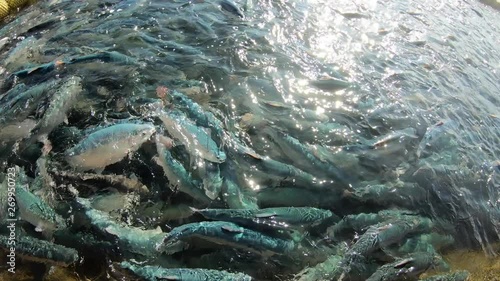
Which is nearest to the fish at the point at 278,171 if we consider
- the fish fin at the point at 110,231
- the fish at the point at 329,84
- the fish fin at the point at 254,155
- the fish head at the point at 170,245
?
the fish fin at the point at 254,155

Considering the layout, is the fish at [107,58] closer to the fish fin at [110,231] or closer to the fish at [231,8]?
the fish at [231,8]

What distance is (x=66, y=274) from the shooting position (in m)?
3.64

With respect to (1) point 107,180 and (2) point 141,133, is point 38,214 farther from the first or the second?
(2) point 141,133

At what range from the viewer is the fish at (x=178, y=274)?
3.45 m

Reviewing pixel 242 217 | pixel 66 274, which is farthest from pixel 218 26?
pixel 66 274

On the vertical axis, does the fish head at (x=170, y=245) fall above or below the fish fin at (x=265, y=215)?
below

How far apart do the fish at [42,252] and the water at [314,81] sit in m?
1.01

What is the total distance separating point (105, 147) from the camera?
4.42 m

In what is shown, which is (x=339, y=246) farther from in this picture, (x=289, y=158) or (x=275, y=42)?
(x=275, y=42)

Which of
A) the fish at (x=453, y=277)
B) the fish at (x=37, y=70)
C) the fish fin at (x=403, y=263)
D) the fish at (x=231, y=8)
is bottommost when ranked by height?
the fish at (x=453, y=277)

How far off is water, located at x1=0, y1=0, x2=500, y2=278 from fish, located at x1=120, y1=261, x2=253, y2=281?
76 cm

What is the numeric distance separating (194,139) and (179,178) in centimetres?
51

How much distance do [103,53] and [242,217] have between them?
3.48 m

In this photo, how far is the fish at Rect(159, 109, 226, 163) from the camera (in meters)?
4.69
